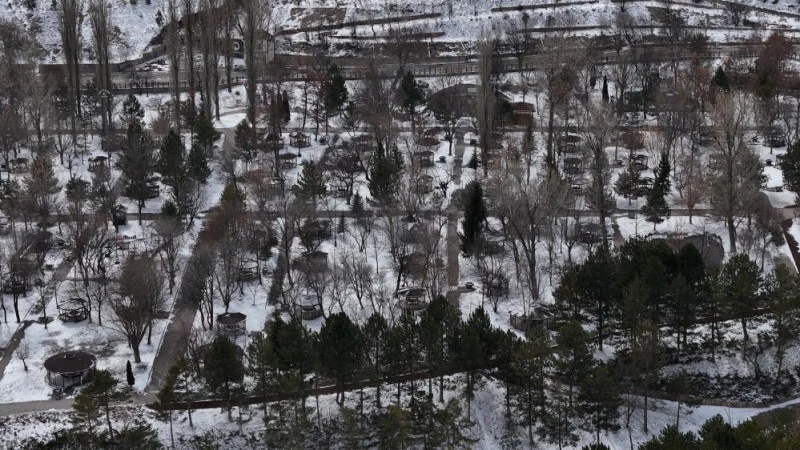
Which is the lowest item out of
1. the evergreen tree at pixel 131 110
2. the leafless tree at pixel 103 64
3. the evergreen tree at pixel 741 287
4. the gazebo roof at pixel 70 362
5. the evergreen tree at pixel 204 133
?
the gazebo roof at pixel 70 362

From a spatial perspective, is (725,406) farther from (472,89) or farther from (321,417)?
(472,89)

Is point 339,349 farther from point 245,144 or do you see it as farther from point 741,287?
point 245,144

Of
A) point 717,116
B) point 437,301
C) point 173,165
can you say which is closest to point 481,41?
point 717,116

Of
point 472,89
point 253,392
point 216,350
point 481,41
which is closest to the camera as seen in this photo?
point 216,350

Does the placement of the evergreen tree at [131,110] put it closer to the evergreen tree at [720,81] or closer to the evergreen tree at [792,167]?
the evergreen tree at [720,81]

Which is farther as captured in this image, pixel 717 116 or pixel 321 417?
pixel 717 116

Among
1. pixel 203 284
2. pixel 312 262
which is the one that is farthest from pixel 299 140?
pixel 203 284

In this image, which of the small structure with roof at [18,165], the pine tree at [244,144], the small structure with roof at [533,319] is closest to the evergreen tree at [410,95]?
the pine tree at [244,144]
